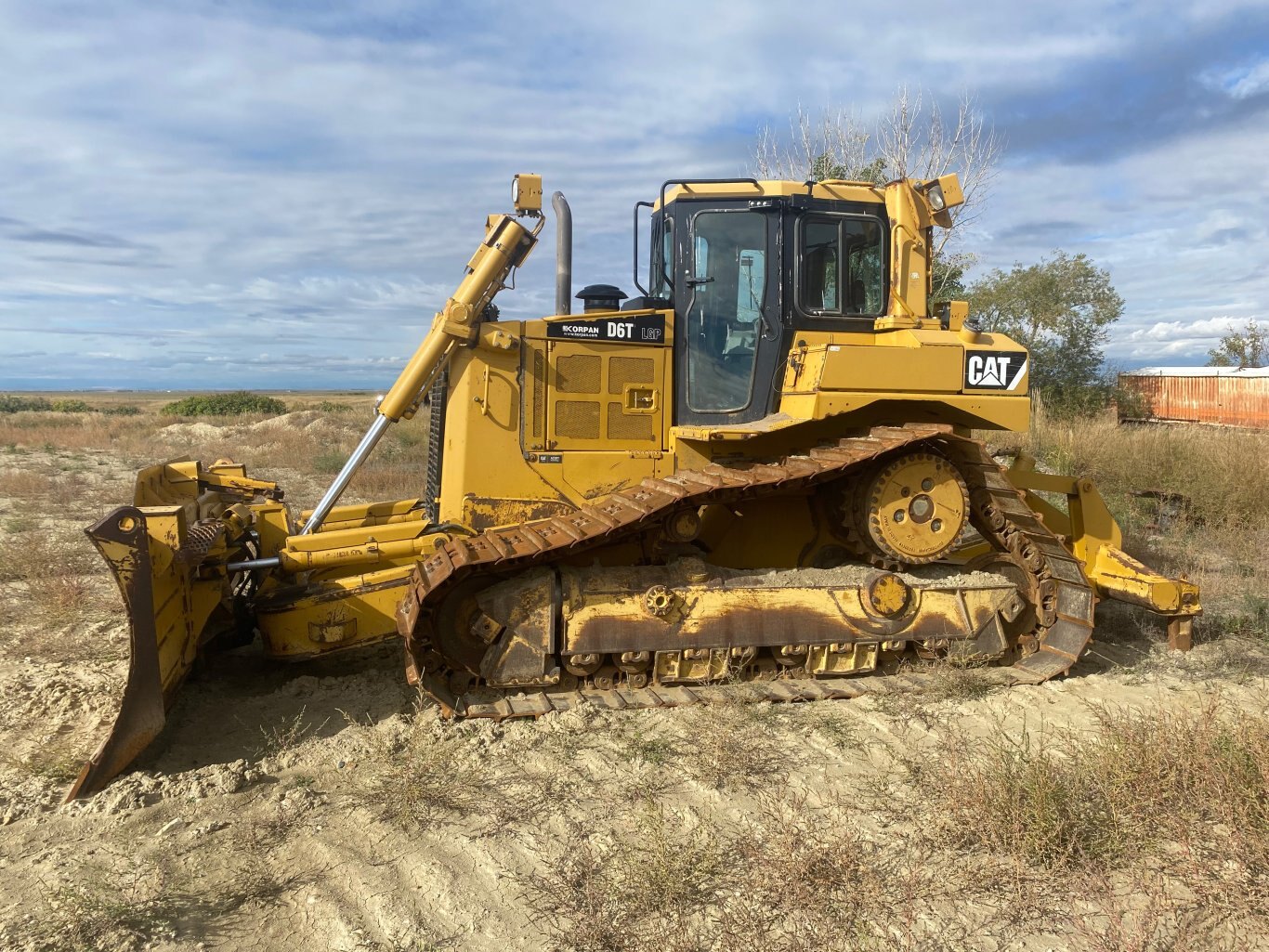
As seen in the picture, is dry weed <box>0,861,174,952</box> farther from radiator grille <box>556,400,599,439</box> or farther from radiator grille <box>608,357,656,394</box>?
radiator grille <box>608,357,656,394</box>

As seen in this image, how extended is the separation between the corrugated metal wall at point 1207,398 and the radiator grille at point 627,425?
64.9 ft

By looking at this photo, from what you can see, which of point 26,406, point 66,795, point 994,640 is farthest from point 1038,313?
point 26,406

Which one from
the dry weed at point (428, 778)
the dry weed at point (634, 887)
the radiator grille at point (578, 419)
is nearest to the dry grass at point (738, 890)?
the dry weed at point (634, 887)

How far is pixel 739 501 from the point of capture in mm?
5277

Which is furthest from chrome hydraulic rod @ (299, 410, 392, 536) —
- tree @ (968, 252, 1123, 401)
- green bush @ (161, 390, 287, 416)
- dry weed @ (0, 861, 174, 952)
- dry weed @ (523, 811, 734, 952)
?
green bush @ (161, 390, 287, 416)

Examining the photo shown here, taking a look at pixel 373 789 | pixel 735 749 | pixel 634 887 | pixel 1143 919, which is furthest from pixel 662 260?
pixel 1143 919

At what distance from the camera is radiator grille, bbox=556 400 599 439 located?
18.5 feet

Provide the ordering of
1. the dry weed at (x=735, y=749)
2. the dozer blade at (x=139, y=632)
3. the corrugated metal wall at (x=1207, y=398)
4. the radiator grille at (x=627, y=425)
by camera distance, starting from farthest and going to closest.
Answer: the corrugated metal wall at (x=1207, y=398), the radiator grille at (x=627, y=425), the dry weed at (x=735, y=749), the dozer blade at (x=139, y=632)

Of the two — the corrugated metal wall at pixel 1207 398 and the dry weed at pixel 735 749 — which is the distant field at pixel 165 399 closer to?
the dry weed at pixel 735 749

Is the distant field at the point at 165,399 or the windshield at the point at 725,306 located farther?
the distant field at the point at 165,399

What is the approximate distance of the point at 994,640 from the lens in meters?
5.56

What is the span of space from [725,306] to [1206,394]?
71.5 feet

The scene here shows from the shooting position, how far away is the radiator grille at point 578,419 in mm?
5629

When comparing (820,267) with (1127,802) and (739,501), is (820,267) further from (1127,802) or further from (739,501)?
(1127,802)
